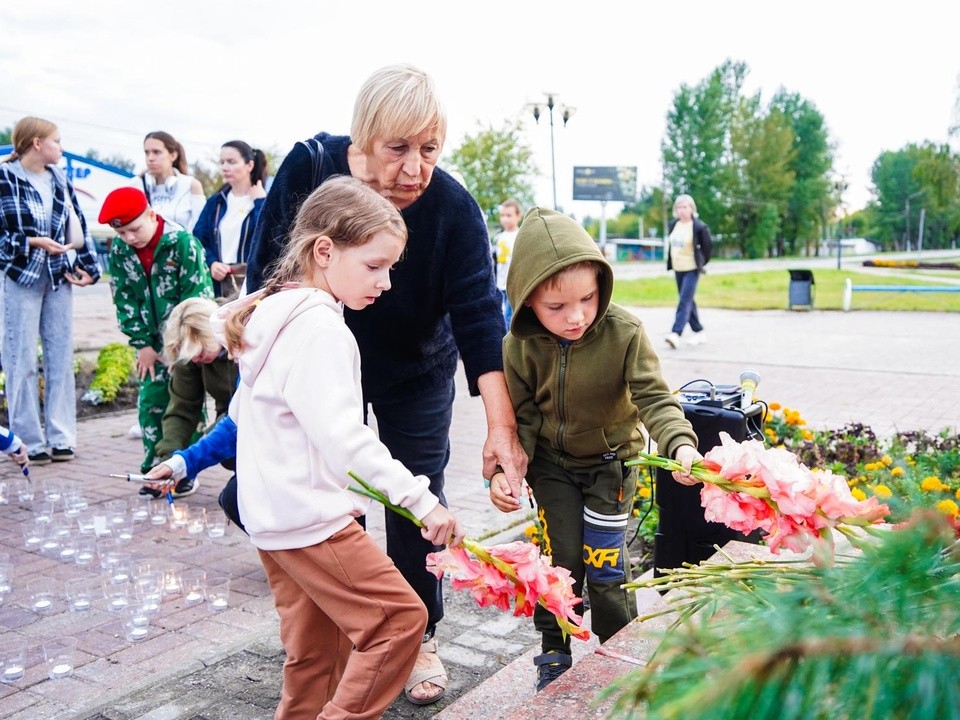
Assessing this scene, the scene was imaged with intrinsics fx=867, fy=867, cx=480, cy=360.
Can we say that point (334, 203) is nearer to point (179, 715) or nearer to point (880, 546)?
point (179, 715)

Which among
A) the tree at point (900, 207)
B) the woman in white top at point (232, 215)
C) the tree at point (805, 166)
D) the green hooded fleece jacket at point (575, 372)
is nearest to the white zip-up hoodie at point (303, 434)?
the green hooded fleece jacket at point (575, 372)

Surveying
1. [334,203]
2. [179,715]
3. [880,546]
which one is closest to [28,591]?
[179,715]

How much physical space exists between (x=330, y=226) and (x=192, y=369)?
292 centimetres

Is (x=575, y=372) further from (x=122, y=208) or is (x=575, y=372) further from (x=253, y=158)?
(x=253, y=158)

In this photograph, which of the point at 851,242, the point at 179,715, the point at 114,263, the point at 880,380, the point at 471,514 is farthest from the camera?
→ the point at 851,242

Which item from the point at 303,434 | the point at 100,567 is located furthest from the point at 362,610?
the point at 100,567

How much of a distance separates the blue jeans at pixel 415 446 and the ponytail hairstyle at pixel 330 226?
0.74 metres

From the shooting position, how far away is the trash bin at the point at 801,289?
61.4ft

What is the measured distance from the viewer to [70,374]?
6570 millimetres

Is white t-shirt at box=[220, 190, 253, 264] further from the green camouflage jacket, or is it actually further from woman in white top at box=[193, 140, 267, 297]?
the green camouflage jacket

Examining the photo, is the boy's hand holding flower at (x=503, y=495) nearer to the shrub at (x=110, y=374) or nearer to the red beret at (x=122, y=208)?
the red beret at (x=122, y=208)

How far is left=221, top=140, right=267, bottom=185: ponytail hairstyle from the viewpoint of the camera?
6250 mm

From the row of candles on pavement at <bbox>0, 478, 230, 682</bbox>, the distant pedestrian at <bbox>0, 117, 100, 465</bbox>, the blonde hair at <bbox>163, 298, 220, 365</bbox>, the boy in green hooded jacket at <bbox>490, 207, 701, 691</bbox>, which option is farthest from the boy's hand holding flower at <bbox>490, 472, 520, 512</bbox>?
the distant pedestrian at <bbox>0, 117, 100, 465</bbox>

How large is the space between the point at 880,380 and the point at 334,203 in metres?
8.35
